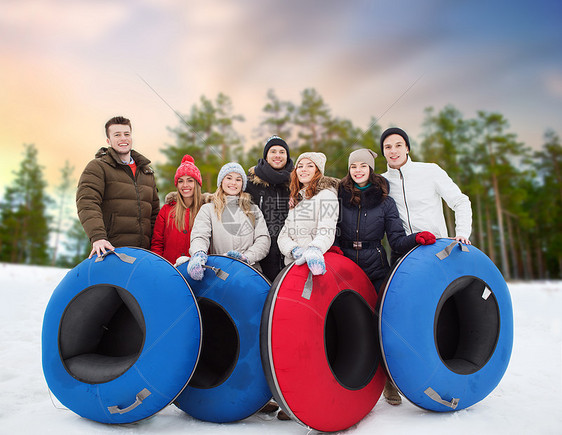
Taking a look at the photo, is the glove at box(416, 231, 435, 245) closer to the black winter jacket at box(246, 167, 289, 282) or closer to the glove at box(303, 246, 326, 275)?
the glove at box(303, 246, 326, 275)

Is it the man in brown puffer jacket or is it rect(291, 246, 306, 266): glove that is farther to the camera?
the man in brown puffer jacket

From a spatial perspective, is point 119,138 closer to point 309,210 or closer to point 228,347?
point 309,210

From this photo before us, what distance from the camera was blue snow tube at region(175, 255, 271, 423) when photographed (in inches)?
98.6

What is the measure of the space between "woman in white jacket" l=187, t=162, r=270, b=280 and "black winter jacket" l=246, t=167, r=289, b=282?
0.17 m

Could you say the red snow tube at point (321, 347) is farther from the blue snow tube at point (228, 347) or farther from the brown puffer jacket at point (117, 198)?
the brown puffer jacket at point (117, 198)

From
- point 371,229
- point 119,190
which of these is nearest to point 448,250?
point 371,229

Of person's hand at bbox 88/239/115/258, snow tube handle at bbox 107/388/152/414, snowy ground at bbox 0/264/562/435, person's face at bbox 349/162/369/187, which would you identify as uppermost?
person's face at bbox 349/162/369/187

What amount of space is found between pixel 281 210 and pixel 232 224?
0.55 m

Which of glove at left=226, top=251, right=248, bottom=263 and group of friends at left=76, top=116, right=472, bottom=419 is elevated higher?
group of friends at left=76, top=116, right=472, bottom=419

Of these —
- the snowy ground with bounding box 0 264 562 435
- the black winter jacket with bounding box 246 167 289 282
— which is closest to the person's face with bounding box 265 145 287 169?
the black winter jacket with bounding box 246 167 289 282

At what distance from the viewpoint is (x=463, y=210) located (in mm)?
3014

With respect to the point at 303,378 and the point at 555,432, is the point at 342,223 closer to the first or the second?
the point at 303,378

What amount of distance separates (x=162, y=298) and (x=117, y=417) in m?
0.78

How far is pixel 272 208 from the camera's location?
3.51 meters
